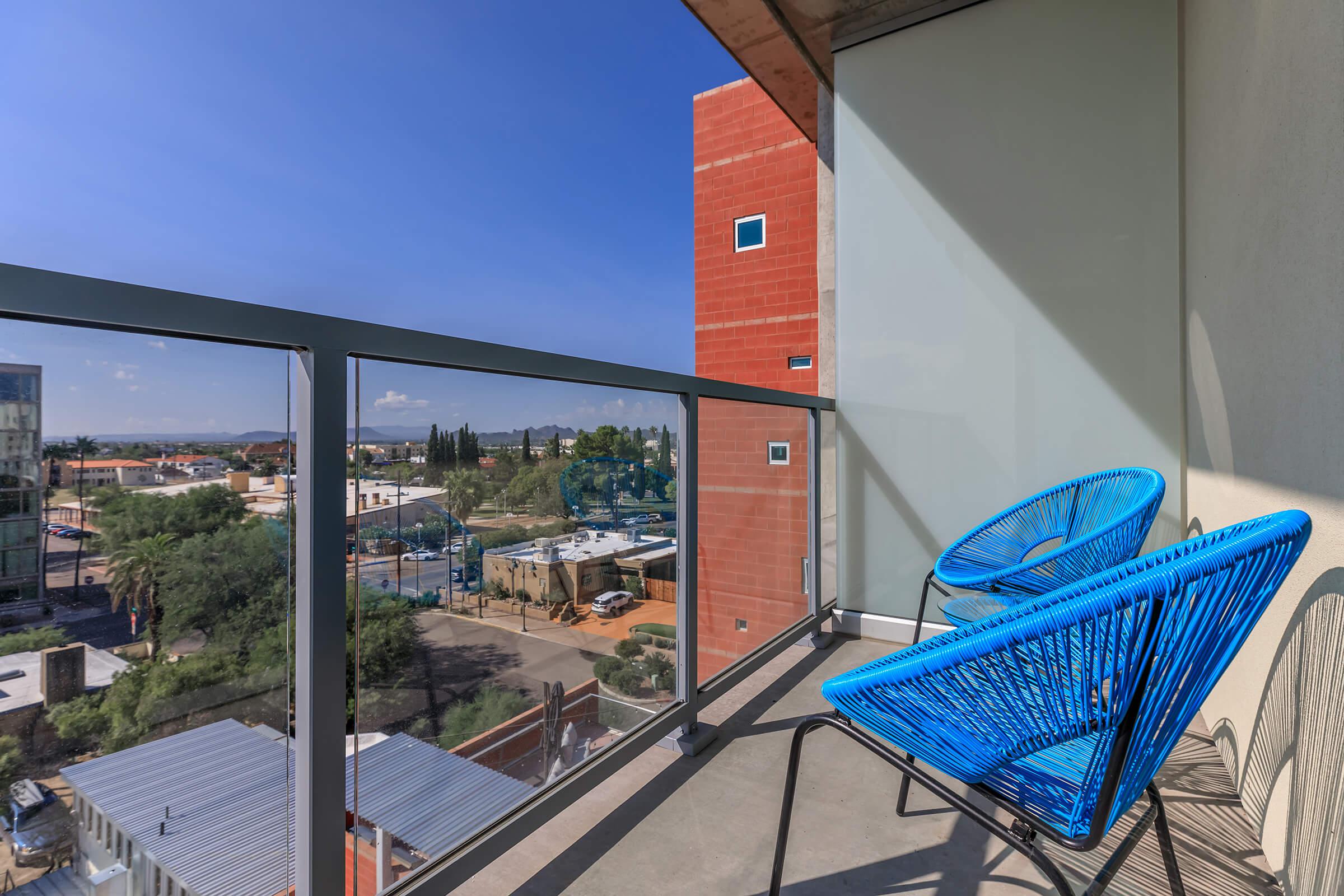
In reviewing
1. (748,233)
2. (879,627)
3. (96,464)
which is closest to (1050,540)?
(879,627)

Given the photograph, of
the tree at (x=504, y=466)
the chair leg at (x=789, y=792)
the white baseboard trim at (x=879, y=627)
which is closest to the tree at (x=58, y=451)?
the tree at (x=504, y=466)

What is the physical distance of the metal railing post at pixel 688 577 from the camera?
6.56ft

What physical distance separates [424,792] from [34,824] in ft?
1.92

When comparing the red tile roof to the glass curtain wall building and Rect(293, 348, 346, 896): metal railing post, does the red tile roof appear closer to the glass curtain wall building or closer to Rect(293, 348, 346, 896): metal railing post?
the glass curtain wall building

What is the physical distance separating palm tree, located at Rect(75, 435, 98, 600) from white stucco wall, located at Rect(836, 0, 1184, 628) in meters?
2.92

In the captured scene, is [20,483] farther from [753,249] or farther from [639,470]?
[753,249]

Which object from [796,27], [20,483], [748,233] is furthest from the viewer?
[748,233]

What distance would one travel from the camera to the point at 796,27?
137 inches

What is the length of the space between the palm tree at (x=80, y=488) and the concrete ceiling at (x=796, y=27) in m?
3.56

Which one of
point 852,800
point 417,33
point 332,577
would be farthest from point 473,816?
point 417,33

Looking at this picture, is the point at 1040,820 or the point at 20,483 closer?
the point at 20,483

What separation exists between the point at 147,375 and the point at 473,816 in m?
1.01

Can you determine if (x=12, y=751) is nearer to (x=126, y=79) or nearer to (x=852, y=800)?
(x=852, y=800)

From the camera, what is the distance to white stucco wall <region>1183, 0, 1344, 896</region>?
119 cm
